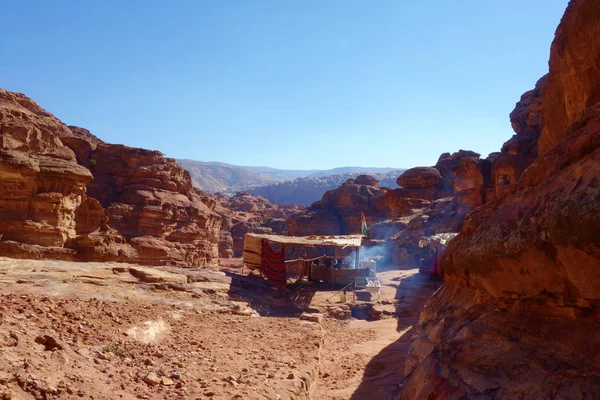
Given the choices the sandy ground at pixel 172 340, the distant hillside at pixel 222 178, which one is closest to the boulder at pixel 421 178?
the sandy ground at pixel 172 340

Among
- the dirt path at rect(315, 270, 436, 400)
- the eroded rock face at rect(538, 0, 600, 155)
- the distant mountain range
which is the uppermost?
the distant mountain range

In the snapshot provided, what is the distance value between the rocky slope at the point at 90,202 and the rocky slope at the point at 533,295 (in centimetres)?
1652

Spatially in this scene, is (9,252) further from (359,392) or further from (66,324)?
(359,392)

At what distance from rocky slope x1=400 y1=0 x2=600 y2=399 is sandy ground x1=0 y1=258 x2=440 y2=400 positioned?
294 cm

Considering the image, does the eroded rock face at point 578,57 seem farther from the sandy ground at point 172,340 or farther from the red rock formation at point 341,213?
the red rock formation at point 341,213

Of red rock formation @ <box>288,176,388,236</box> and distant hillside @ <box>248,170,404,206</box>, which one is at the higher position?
distant hillside @ <box>248,170,404,206</box>

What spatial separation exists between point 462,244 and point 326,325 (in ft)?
27.9

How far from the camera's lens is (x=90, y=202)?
68.8ft

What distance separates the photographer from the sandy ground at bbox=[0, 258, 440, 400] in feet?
16.8

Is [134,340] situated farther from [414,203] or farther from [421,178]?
[421,178]

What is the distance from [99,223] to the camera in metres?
21.4

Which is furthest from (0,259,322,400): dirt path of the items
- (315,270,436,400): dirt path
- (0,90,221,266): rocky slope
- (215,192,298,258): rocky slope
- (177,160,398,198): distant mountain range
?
(177,160,398,198): distant mountain range

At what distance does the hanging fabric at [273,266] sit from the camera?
656 inches

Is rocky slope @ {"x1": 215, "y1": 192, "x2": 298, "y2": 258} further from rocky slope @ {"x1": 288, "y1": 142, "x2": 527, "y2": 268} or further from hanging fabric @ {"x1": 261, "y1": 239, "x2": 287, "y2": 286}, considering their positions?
hanging fabric @ {"x1": 261, "y1": 239, "x2": 287, "y2": 286}
